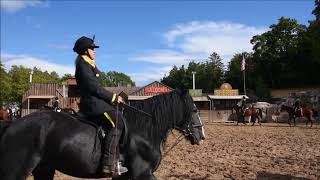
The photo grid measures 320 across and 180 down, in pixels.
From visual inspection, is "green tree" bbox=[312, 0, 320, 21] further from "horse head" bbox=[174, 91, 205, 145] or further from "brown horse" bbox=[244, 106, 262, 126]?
"horse head" bbox=[174, 91, 205, 145]

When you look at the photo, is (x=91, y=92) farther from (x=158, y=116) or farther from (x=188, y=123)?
(x=188, y=123)

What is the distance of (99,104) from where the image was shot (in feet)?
21.0

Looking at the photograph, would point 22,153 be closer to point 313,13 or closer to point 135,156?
point 135,156

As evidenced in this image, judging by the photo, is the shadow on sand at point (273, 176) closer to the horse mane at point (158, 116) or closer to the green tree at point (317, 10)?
the horse mane at point (158, 116)

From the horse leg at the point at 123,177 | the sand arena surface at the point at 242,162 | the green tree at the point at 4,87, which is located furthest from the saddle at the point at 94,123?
the green tree at the point at 4,87

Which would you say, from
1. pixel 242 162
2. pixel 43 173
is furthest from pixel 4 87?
pixel 43 173

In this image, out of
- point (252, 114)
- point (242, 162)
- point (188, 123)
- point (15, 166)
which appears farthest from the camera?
point (252, 114)

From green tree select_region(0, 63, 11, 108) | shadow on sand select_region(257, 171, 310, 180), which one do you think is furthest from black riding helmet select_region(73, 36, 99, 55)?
green tree select_region(0, 63, 11, 108)

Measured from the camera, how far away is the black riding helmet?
6562 millimetres

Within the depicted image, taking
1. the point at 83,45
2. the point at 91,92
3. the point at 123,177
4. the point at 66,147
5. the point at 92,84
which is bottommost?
the point at 123,177

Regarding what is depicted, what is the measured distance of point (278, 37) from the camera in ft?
267

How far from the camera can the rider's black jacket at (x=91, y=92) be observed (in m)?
6.35

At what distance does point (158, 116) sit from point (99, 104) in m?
0.98

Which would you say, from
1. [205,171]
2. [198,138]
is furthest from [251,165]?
[198,138]
